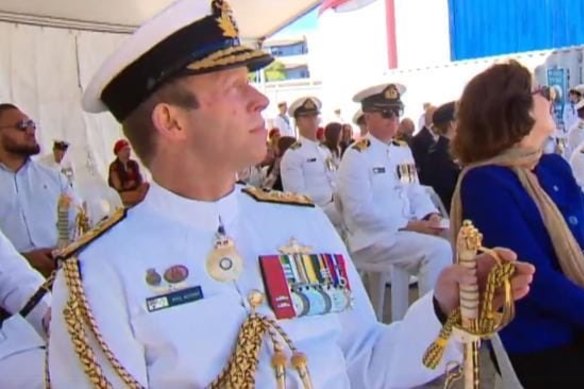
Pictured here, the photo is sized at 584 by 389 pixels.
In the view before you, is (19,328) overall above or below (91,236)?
below

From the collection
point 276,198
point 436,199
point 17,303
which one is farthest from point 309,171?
point 276,198

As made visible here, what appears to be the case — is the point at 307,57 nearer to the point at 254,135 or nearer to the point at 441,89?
the point at 441,89

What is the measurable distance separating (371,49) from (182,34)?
60.0 ft

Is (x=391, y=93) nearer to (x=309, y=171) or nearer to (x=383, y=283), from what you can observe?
(x=383, y=283)

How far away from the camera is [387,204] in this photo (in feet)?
15.9

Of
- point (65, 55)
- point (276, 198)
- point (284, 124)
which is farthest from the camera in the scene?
point (284, 124)

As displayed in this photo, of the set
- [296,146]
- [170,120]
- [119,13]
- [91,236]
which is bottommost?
[91,236]

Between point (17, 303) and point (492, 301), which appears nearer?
point (492, 301)

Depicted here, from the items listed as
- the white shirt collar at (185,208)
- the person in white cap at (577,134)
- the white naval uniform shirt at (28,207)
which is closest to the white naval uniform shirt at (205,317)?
the white shirt collar at (185,208)

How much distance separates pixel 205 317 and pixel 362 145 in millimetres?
3711

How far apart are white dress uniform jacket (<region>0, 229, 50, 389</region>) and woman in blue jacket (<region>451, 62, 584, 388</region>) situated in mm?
1289

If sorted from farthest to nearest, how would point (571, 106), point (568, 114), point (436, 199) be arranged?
point (568, 114) → point (571, 106) → point (436, 199)

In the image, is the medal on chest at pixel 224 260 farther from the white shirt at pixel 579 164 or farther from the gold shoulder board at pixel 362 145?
the white shirt at pixel 579 164

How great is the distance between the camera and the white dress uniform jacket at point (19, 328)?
2.16 meters
